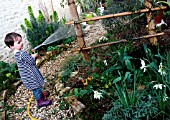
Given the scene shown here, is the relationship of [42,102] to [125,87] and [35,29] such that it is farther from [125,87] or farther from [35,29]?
[35,29]

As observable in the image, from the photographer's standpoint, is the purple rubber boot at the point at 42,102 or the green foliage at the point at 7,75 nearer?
the purple rubber boot at the point at 42,102

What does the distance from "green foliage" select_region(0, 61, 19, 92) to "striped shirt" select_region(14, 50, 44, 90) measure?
128 centimetres

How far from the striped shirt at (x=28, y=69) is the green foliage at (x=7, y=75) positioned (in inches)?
50.3

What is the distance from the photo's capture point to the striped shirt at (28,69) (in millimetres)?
2566

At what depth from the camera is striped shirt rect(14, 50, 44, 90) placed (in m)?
2.57

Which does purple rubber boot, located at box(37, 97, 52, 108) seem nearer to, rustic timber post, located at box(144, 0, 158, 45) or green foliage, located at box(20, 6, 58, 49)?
rustic timber post, located at box(144, 0, 158, 45)

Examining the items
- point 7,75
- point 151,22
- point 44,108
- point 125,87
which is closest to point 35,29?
point 7,75

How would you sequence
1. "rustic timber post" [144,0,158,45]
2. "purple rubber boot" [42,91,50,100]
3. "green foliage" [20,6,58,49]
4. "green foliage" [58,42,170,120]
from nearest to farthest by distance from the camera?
"green foliage" [58,42,170,120]
"rustic timber post" [144,0,158,45]
"purple rubber boot" [42,91,50,100]
"green foliage" [20,6,58,49]

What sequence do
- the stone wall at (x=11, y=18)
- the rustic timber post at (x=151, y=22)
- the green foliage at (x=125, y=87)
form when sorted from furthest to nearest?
the stone wall at (x=11, y=18), the rustic timber post at (x=151, y=22), the green foliage at (x=125, y=87)

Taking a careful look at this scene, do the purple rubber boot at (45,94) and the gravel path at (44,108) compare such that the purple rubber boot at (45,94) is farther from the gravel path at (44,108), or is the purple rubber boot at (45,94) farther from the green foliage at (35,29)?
the green foliage at (35,29)

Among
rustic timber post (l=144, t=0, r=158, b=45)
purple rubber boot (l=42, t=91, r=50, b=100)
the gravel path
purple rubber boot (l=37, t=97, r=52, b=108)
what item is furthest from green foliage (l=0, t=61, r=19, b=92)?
rustic timber post (l=144, t=0, r=158, b=45)

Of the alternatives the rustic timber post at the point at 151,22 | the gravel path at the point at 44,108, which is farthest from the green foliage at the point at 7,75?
the rustic timber post at the point at 151,22

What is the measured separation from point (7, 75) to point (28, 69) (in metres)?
1.58

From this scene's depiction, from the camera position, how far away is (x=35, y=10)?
6.00m
